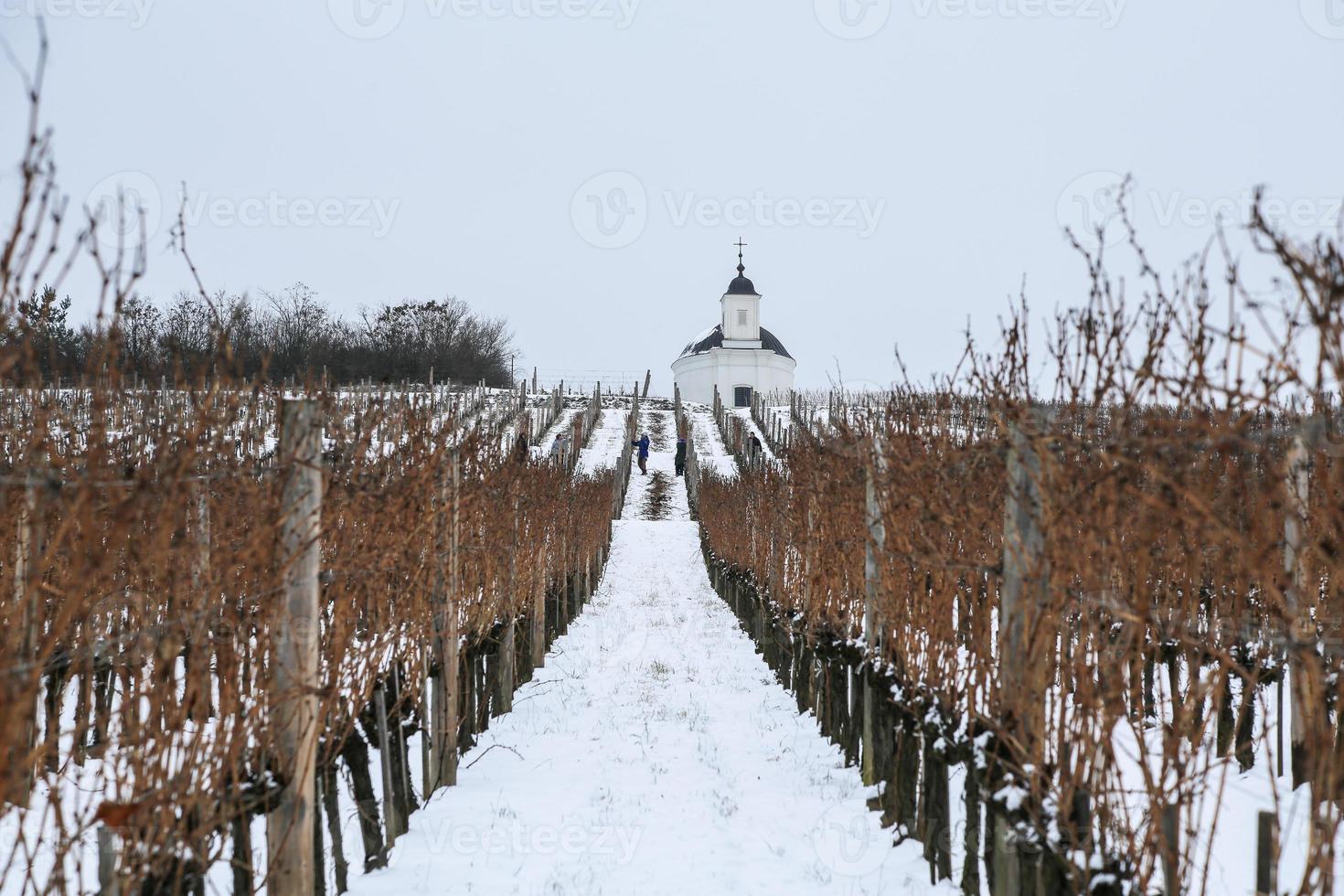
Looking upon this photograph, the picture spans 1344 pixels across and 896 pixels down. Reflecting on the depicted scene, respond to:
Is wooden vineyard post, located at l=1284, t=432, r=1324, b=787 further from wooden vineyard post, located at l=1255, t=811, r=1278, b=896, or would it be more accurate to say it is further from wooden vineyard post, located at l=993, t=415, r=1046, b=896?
wooden vineyard post, located at l=993, t=415, r=1046, b=896

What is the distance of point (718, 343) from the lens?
5709 centimetres

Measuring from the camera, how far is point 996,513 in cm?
467

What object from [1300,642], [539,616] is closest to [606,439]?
[539,616]

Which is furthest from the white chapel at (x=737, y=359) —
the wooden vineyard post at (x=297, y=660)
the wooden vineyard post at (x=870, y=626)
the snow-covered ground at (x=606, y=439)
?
the wooden vineyard post at (x=297, y=660)

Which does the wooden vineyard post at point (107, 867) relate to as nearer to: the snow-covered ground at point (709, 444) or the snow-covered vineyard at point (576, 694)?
the snow-covered vineyard at point (576, 694)

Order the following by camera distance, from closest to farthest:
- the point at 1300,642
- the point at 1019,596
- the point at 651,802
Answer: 1. the point at 1300,642
2. the point at 1019,596
3. the point at 651,802

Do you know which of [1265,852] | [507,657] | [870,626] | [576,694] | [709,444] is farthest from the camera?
[709,444]

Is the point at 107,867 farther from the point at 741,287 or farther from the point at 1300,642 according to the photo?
the point at 741,287

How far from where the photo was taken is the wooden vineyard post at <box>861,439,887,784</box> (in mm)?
5469

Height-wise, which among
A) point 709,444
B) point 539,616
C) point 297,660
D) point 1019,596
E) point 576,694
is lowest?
point 576,694

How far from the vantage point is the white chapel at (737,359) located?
180ft

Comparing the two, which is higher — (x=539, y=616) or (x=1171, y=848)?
(x=1171, y=848)

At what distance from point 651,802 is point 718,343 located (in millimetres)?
52483

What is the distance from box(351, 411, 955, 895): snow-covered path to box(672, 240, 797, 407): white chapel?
1781 inches
